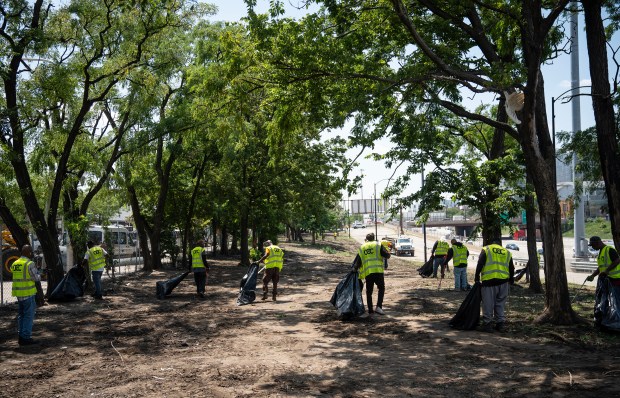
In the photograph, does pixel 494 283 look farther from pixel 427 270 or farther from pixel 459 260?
pixel 427 270

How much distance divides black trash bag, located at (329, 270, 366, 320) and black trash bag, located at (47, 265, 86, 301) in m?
7.54

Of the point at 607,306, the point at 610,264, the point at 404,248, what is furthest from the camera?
the point at 404,248

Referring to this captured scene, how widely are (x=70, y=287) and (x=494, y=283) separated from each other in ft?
35.4

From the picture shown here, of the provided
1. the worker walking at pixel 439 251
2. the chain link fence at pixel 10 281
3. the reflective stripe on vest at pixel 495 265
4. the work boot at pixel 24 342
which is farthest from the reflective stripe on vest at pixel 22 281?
the worker walking at pixel 439 251

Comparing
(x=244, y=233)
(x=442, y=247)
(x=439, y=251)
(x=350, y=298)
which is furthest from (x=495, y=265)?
(x=244, y=233)

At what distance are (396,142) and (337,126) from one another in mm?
4746

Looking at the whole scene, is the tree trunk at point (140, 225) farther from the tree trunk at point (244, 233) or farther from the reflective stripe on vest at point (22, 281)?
the reflective stripe on vest at point (22, 281)

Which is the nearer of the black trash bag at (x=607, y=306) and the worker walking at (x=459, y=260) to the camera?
the black trash bag at (x=607, y=306)

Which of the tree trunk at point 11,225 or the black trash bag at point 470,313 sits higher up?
the tree trunk at point 11,225

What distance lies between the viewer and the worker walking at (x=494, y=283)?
9297 mm

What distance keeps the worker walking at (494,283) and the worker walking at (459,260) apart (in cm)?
593

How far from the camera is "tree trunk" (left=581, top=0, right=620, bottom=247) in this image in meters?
9.45

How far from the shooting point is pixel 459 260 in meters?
15.5

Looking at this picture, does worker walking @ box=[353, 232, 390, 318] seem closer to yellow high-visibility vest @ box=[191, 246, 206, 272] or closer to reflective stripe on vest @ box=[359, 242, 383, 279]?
reflective stripe on vest @ box=[359, 242, 383, 279]
